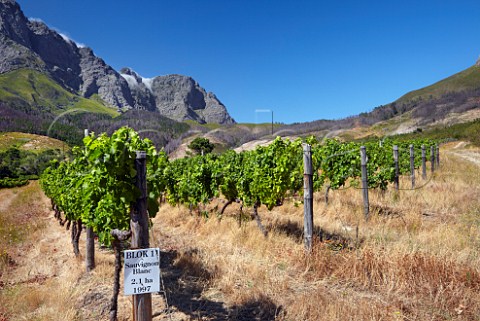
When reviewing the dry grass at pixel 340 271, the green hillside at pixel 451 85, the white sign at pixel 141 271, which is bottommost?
the dry grass at pixel 340 271

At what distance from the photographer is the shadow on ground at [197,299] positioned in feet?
13.8

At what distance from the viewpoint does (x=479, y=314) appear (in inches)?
144

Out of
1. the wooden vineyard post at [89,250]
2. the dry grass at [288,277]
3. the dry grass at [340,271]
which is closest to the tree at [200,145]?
the dry grass at [288,277]

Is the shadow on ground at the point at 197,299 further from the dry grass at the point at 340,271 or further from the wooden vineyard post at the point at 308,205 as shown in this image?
the wooden vineyard post at the point at 308,205

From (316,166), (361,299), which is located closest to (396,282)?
(361,299)

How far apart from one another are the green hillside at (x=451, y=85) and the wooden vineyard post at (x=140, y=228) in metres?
140

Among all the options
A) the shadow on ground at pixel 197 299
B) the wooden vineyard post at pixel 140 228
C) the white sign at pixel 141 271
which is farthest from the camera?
the shadow on ground at pixel 197 299

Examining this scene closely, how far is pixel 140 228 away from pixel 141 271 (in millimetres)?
448

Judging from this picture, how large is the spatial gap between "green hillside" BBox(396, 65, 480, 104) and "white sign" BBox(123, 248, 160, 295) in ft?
459

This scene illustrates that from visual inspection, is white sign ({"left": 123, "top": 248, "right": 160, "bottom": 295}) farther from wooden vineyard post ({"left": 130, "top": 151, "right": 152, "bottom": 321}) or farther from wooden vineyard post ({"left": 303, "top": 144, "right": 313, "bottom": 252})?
wooden vineyard post ({"left": 303, "top": 144, "right": 313, "bottom": 252})

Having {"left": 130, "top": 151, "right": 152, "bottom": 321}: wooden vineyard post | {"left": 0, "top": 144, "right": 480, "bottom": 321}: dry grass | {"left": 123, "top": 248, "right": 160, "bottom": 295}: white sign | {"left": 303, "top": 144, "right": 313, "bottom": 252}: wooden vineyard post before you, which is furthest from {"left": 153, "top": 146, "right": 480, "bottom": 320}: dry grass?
{"left": 123, "top": 248, "right": 160, "bottom": 295}: white sign

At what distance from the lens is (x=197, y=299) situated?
4.75 m

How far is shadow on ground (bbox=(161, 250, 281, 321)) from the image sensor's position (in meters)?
4.19

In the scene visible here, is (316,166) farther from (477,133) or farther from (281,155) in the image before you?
(477,133)
